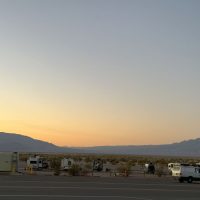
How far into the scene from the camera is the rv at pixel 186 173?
44.1m

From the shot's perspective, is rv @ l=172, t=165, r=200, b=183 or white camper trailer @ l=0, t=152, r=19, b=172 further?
white camper trailer @ l=0, t=152, r=19, b=172

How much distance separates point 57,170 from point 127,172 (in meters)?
7.50

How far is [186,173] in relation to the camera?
4425cm

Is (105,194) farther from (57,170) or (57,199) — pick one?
(57,170)

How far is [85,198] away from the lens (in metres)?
24.3

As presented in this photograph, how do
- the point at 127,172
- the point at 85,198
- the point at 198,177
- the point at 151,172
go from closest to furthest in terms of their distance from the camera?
the point at 85,198 < the point at 198,177 < the point at 127,172 < the point at 151,172

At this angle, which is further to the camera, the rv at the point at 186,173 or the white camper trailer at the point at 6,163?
the white camper trailer at the point at 6,163

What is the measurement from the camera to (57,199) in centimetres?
2330

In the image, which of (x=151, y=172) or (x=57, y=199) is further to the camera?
(x=151, y=172)

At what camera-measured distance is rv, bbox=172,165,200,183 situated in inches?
1736

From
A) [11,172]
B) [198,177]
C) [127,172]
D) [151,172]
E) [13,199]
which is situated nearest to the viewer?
[13,199]

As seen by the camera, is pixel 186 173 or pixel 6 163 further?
pixel 6 163

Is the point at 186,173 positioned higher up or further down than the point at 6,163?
further down

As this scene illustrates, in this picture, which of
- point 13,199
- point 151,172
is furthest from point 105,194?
point 151,172
